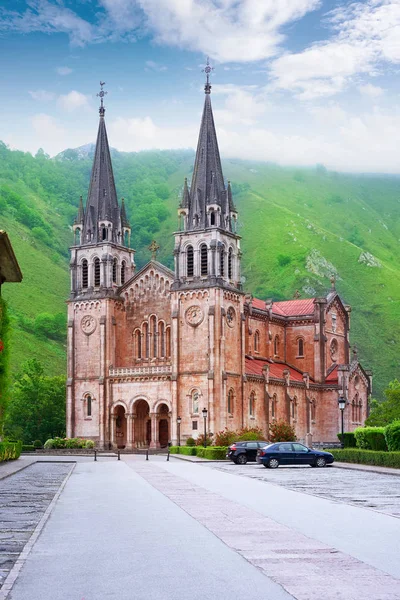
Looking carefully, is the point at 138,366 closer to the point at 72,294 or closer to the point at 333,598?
the point at 72,294

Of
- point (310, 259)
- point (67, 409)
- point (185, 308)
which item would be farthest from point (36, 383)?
point (310, 259)

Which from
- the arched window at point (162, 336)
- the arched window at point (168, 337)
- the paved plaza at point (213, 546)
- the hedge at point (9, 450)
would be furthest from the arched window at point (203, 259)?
the paved plaza at point (213, 546)

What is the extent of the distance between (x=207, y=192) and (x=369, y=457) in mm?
41864

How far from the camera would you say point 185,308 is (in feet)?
272

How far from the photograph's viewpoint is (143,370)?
83.6m

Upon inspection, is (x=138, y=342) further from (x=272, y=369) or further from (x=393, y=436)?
(x=393, y=436)

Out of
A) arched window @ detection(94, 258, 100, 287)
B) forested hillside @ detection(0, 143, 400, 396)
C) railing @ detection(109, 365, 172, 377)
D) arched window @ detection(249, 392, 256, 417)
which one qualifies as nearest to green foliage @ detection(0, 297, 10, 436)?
railing @ detection(109, 365, 172, 377)

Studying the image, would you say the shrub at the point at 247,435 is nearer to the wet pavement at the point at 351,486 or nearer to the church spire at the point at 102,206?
the church spire at the point at 102,206

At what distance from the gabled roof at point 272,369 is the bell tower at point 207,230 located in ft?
25.4

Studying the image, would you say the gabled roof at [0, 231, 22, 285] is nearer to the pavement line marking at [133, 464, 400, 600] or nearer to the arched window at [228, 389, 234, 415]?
the pavement line marking at [133, 464, 400, 600]

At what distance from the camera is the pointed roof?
298 ft

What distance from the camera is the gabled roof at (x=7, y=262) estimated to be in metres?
32.3

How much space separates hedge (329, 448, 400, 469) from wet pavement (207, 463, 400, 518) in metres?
2.02

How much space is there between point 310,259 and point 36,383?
243ft
